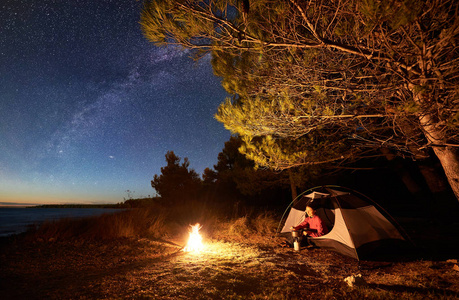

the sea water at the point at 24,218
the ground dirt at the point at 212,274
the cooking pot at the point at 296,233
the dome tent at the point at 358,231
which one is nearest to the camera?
the ground dirt at the point at 212,274

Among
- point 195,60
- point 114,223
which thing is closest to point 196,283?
point 195,60

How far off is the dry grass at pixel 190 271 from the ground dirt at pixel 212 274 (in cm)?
1

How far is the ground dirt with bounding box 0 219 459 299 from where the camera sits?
313cm

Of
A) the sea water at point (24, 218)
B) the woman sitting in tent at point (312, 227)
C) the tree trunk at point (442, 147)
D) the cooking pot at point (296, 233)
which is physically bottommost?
the sea water at point (24, 218)

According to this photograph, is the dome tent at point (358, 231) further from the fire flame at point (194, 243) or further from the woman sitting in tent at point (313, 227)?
the fire flame at point (194, 243)

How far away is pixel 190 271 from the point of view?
13.6 ft

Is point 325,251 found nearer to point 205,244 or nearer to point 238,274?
point 238,274

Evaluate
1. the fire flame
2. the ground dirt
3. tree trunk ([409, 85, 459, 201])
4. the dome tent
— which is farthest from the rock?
the fire flame

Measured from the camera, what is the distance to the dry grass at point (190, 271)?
315 cm

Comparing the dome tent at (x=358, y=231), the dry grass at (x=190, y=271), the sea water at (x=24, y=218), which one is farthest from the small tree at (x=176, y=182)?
the dome tent at (x=358, y=231)

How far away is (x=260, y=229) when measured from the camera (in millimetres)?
8359

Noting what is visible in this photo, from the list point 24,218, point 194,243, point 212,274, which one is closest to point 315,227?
point 212,274

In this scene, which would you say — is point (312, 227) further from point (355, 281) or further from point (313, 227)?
point (355, 281)

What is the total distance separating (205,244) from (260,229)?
2.55 m
